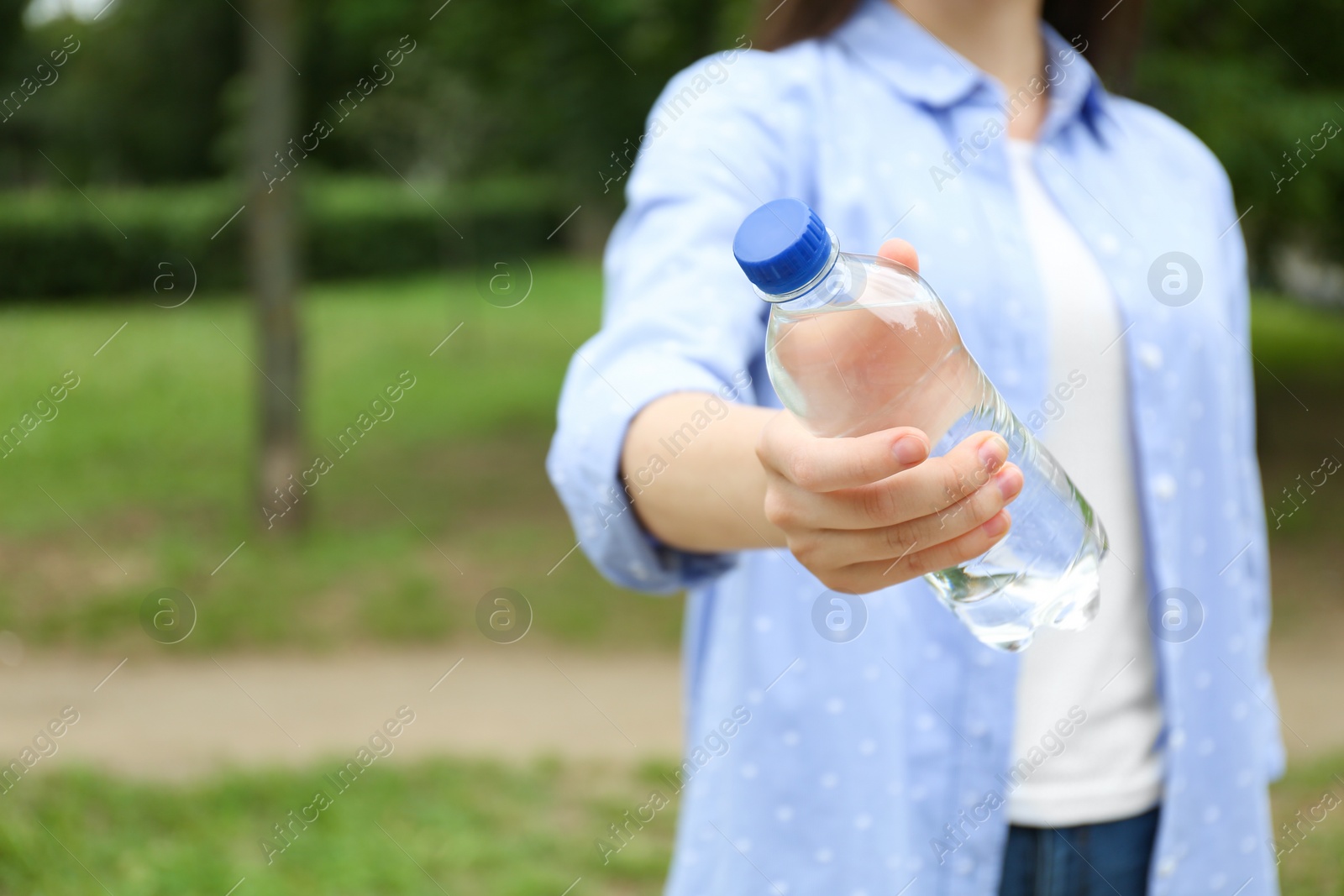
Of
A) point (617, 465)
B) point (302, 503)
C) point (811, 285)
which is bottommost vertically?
point (302, 503)

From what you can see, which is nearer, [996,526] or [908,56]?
[996,526]

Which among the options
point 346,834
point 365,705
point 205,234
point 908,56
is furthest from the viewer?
point 205,234

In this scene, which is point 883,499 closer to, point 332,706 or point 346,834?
point 346,834

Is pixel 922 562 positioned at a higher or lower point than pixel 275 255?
higher

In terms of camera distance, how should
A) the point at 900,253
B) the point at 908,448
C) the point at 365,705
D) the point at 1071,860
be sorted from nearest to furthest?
the point at 908,448
the point at 900,253
the point at 1071,860
the point at 365,705

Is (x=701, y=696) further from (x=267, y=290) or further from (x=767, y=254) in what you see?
(x=267, y=290)

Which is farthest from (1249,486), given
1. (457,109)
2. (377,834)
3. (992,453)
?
(457,109)

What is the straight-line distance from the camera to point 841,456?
817 mm

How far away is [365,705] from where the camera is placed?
5.38 metres

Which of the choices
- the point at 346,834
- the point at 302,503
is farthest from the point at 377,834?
the point at 302,503

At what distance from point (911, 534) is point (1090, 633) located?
75 centimetres

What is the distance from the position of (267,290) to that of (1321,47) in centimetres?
665

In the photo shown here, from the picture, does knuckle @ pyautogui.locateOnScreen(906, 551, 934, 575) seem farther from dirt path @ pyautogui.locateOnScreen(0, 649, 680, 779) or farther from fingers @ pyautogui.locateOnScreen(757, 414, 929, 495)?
dirt path @ pyautogui.locateOnScreen(0, 649, 680, 779)

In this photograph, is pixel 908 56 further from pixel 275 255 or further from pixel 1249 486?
pixel 275 255
